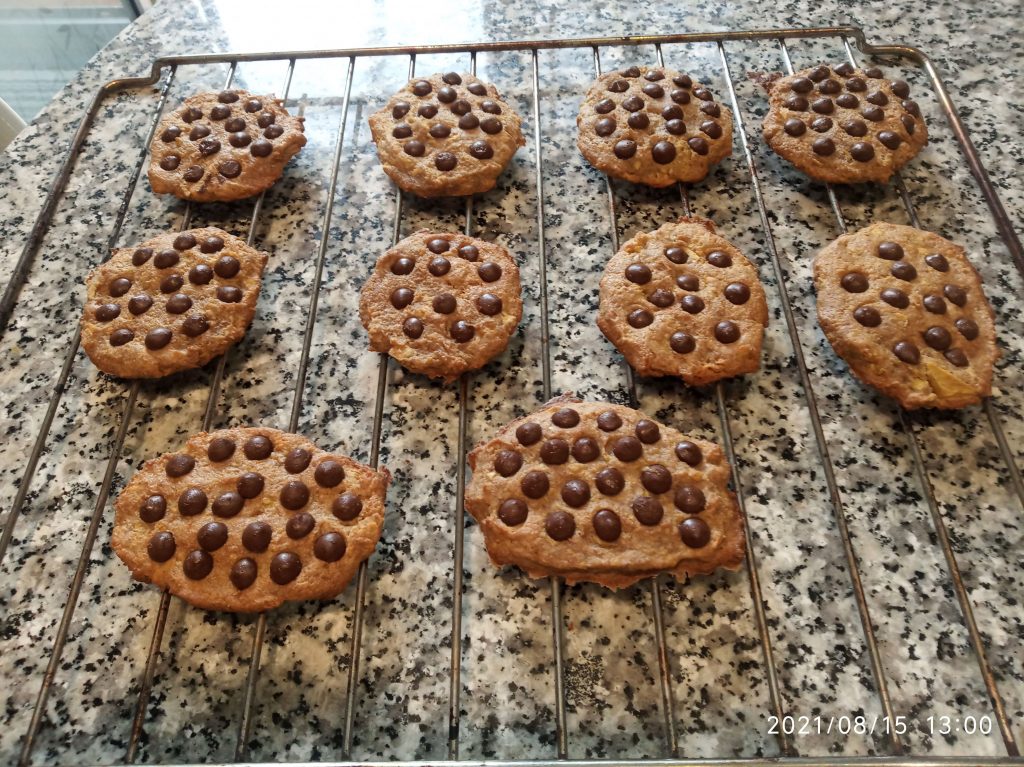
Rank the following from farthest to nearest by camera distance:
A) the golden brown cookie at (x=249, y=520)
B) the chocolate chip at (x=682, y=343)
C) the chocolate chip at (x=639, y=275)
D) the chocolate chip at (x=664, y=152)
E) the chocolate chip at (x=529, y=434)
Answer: the chocolate chip at (x=664, y=152) → the chocolate chip at (x=639, y=275) → the chocolate chip at (x=682, y=343) → the chocolate chip at (x=529, y=434) → the golden brown cookie at (x=249, y=520)

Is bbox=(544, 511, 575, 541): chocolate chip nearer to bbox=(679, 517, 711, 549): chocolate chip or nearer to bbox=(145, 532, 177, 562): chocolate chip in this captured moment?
bbox=(679, 517, 711, 549): chocolate chip

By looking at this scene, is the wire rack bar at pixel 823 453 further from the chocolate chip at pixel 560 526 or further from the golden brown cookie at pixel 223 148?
the golden brown cookie at pixel 223 148

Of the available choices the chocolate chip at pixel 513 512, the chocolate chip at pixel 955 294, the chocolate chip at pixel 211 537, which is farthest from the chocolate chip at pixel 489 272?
the chocolate chip at pixel 955 294

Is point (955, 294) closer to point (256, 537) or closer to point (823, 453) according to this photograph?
point (823, 453)

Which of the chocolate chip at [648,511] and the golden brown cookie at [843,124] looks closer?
the chocolate chip at [648,511]

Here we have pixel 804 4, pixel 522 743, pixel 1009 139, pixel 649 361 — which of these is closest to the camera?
pixel 522 743

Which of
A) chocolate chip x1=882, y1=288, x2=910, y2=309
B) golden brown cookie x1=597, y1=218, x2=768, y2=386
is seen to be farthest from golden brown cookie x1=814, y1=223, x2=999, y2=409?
golden brown cookie x1=597, y1=218, x2=768, y2=386

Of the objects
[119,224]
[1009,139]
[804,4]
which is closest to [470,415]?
[119,224]

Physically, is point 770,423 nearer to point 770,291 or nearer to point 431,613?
point 770,291
